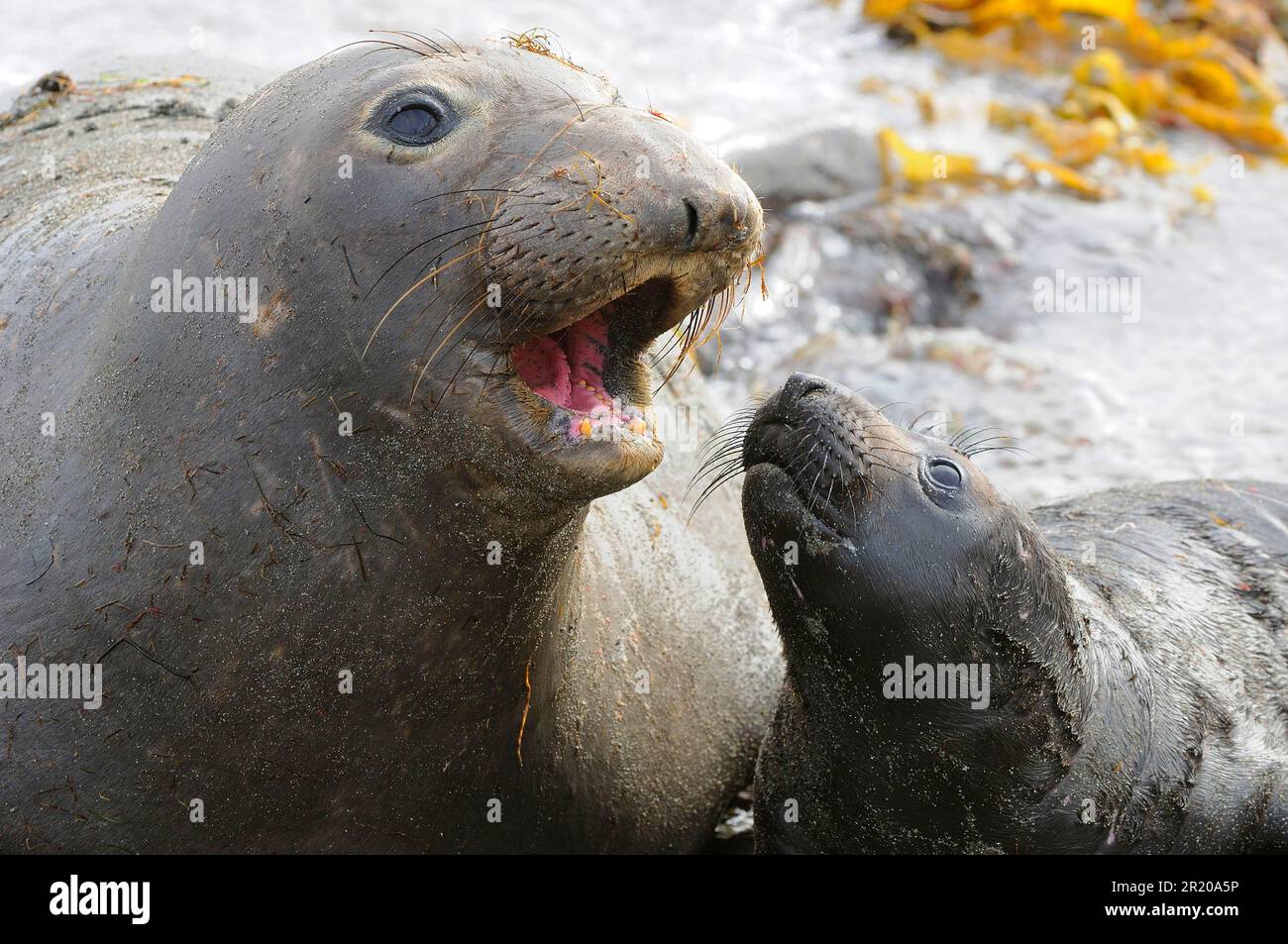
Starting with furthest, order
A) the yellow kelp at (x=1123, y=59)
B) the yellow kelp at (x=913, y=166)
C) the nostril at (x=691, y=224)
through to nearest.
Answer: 1. the yellow kelp at (x=1123, y=59)
2. the yellow kelp at (x=913, y=166)
3. the nostril at (x=691, y=224)

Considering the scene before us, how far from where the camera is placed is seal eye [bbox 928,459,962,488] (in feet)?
15.1

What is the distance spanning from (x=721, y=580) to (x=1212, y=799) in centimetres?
174

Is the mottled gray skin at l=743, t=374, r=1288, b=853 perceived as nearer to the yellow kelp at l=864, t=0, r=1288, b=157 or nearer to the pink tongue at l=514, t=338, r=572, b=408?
the pink tongue at l=514, t=338, r=572, b=408

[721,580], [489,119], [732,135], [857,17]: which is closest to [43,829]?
[489,119]

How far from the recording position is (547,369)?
3480 millimetres

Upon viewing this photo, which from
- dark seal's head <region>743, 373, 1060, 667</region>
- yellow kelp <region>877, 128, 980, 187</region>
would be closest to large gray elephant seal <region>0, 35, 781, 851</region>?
dark seal's head <region>743, 373, 1060, 667</region>

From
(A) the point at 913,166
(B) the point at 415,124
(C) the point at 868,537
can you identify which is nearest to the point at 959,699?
(C) the point at 868,537

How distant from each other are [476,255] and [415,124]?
1.23 ft

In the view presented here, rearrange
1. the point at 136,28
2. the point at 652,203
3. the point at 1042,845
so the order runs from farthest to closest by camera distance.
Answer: the point at 136,28 < the point at 1042,845 < the point at 652,203

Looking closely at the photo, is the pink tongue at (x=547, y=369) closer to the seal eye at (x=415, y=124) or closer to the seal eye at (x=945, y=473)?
the seal eye at (x=415, y=124)

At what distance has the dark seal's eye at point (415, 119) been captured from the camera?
3408mm

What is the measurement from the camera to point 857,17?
16.6m

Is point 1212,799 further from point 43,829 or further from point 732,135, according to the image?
point 732,135

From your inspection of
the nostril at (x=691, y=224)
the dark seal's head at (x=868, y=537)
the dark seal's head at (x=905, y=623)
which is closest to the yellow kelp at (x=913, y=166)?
the dark seal's head at (x=905, y=623)
